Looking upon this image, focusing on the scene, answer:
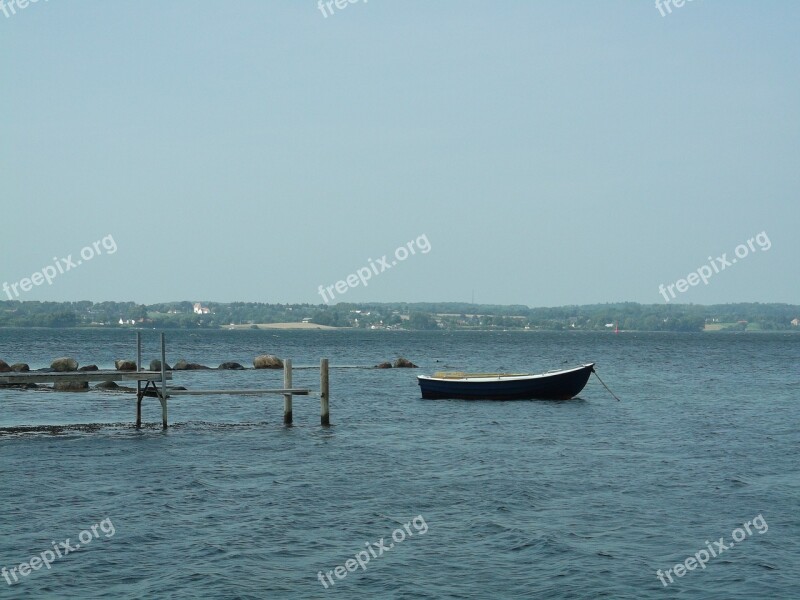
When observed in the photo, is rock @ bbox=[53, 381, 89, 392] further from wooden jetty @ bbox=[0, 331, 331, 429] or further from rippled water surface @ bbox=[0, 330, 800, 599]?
wooden jetty @ bbox=[0, 331, 331, 429]

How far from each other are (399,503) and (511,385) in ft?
83.8

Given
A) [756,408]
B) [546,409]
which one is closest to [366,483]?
[546,409]

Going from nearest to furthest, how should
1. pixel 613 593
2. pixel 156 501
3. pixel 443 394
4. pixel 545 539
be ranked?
pixel 613 593 < pixel 545 539 < pixel 156 501 < pixel 443 394

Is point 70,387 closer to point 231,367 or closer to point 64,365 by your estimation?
point 64,365

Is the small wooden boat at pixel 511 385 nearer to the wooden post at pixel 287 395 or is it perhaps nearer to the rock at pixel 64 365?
the wooden post at pixel 287 395

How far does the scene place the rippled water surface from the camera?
51.3ft

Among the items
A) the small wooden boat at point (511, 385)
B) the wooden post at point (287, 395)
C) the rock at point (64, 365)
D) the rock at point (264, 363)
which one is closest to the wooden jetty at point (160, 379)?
the wooden post at point (287, 395)

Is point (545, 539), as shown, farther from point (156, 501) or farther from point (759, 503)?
point (156, 501)

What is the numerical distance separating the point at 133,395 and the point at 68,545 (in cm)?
3094

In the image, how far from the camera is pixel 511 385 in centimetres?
4603

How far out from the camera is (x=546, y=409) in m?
44.7

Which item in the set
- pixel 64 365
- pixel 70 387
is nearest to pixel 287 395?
pixel 70 387

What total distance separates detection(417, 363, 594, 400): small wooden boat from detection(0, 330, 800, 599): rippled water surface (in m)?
5.27

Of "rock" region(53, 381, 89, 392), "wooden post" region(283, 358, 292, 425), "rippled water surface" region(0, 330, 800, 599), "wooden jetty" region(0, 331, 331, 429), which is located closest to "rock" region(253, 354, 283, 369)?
"rock" region(53, 381, 89, 392)
